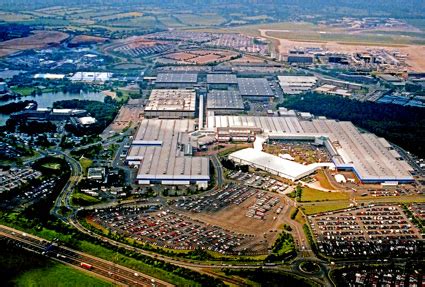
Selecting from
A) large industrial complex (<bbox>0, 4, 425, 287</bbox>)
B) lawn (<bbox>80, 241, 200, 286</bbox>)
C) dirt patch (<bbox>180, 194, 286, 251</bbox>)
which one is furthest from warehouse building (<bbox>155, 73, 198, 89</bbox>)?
lawn (<bbox>80, 241, 200, 286</bbox>)

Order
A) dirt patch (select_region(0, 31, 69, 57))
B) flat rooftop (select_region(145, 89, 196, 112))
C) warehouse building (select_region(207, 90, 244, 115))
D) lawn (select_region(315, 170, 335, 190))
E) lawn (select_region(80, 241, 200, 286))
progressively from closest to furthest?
lawn (select_region(80, 241, 200, 286)) → lawn (select_region(315, 170, 335, 190)) → flat rooftop (select_region(145, 89, 196, 112)) → warehouse building (select_region(207, 90, 244, 115)) → dirt patch (select_region(0, 31, 69, 57))

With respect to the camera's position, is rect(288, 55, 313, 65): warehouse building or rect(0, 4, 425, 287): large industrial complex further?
rect(288, 55, 313, 65): warehouse building

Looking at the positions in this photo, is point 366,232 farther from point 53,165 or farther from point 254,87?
point 254,87

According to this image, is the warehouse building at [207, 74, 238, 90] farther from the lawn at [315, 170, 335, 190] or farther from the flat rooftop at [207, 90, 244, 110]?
the lawn at [315, 170, 335, 190]

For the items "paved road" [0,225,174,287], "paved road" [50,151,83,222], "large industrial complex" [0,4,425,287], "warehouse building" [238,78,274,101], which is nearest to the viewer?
"paved road" [0,225,174,287]

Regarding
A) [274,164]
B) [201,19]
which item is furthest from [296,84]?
[201,19]

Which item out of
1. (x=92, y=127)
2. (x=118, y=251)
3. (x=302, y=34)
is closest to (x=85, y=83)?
(x=92, y=127)

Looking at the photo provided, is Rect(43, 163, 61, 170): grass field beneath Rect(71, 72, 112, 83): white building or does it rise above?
beneath

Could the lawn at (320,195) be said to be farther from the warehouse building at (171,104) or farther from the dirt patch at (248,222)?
the warehouse building at (171,104)
